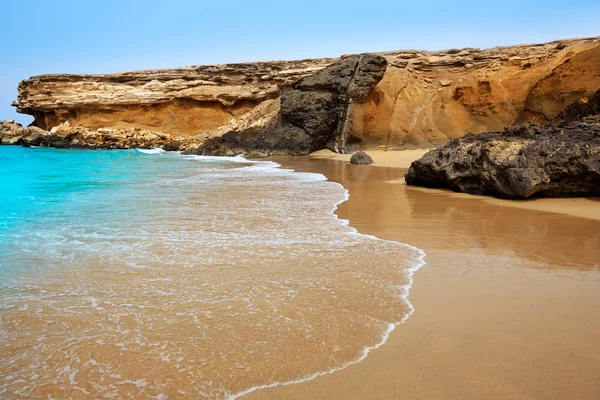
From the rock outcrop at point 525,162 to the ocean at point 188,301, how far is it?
2.97 meters

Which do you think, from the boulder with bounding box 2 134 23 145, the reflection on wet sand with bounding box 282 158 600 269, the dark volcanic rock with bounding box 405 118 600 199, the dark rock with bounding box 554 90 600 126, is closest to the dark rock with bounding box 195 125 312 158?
the dark rock with bounding box 554 90 600 126

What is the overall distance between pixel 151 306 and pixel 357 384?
1.33m

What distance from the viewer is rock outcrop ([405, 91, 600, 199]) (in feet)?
21.8

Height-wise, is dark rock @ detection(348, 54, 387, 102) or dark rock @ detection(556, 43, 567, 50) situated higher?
dark rock @ detection(556, 43, 567, 50)

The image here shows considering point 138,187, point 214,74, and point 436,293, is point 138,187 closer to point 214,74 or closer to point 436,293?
point 436,293

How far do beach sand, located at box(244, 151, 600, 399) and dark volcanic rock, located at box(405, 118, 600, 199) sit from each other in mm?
1497

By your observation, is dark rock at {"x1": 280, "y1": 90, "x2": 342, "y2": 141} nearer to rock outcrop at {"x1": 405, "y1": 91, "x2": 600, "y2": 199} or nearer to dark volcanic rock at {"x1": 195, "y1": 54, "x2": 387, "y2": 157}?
dark volcanic rock at {"x1": 195, "y1": 54, "x2": 387, "y2": 157}

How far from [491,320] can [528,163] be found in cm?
489

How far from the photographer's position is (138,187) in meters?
8.95

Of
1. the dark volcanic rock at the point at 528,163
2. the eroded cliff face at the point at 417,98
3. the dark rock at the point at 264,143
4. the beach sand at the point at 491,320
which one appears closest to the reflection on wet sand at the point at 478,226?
the beach sand at the point at 491,320

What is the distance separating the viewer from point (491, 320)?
2520 mm

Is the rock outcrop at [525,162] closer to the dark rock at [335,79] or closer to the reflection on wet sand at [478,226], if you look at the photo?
the reflection on wet sand at [478,226]

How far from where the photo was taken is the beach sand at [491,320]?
6.20 ft

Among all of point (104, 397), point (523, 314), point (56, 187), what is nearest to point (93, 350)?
point (104, 397)
